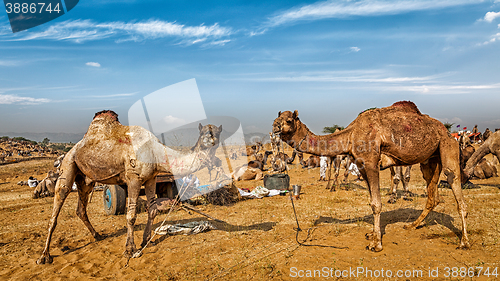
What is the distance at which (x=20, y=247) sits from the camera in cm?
673

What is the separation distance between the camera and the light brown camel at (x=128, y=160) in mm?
5816

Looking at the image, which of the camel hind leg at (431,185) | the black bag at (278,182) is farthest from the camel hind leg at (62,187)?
the black bag at (278,182)

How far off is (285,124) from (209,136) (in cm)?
158

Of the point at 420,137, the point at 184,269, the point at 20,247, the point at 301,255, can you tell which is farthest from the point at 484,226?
the point at 20,247

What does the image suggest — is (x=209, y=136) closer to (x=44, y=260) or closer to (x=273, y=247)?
(x=273, y=247)

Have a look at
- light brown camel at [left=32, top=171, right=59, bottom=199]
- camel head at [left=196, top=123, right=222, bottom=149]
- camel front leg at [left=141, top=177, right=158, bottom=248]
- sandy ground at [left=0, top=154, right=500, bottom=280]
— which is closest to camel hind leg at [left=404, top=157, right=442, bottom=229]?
sandy ground at [left=0, top=154, right=500, bottom=280]

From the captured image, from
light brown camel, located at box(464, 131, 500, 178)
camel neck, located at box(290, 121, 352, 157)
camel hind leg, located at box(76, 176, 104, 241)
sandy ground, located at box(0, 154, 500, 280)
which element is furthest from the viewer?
light brown camel, located at box(464, 131, 500, 178)

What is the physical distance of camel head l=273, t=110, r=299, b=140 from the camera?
227 inches

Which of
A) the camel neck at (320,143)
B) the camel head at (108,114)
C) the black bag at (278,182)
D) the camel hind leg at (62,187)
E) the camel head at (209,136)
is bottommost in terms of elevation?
→ the black bag at (278,182)

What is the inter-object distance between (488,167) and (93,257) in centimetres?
1933

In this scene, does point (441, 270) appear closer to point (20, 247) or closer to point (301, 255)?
point (301, 255)

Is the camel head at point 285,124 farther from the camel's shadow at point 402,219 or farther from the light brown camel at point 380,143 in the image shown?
the camel's shadow at point 402,219

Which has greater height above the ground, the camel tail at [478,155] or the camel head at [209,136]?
the camel head at [209,136]

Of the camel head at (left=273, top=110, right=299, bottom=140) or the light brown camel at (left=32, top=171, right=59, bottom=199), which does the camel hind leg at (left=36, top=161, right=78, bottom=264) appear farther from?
the light brown camel at (left=32, top=171, right=59, bottom=199)
